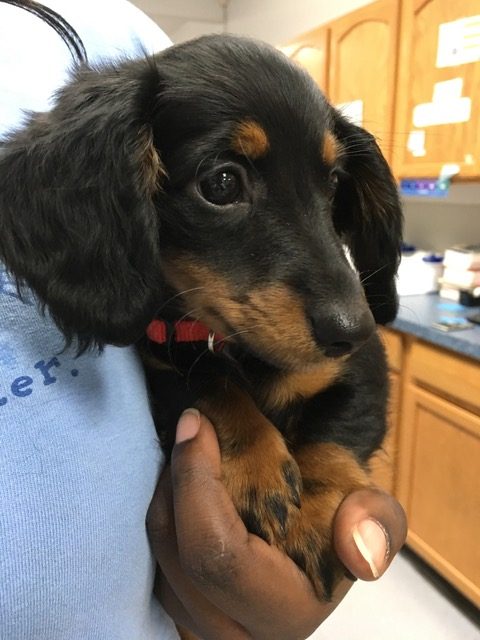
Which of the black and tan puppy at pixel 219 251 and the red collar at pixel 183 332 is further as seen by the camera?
the red collar at pixel 183 332

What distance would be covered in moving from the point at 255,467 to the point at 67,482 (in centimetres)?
24

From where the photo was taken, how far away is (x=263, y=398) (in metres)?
0.83

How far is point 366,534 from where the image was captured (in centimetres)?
66

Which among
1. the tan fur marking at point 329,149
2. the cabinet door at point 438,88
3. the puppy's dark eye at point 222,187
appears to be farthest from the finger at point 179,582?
the cabinet door at point 438,88

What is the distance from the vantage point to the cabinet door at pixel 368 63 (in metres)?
2.26

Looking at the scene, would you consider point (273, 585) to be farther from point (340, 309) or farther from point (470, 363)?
point (470, 363)

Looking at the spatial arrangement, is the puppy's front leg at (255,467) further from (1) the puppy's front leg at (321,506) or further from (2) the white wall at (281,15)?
Result: (2) the white wall at (281,15)

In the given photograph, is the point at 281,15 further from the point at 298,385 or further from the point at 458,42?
the point at 298,385

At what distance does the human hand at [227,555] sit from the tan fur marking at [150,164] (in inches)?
10.9

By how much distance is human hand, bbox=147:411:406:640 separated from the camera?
0.61 metres

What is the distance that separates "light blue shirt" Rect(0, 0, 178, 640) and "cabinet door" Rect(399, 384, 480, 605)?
1392 mm

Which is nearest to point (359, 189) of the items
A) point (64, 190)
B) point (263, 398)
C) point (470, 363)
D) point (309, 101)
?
point (309, 101)

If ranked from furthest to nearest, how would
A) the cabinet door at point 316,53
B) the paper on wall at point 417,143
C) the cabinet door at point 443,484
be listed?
1. the cabinet door at point 316,53
2. the paper on wall at point 417,143
3. the cabinet door at point 443,484

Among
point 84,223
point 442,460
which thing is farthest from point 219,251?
point 442,460
